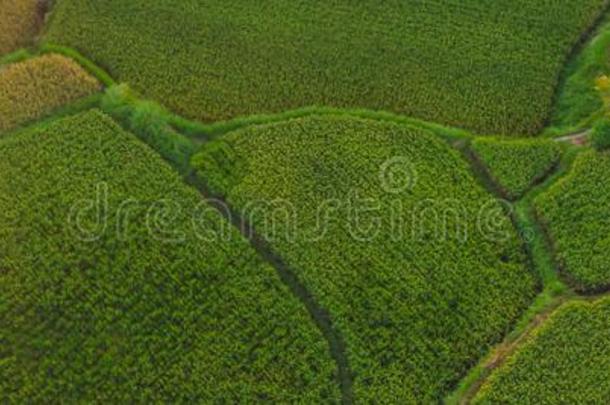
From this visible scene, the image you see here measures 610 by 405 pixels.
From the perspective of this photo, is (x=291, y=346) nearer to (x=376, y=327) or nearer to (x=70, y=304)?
(x=376, y=327)

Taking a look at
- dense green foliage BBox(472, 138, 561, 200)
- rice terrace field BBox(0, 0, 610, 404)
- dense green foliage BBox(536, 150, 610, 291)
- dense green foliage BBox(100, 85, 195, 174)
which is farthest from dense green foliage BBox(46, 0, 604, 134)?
dense green foliage BBox(536, 150, 610, 291)

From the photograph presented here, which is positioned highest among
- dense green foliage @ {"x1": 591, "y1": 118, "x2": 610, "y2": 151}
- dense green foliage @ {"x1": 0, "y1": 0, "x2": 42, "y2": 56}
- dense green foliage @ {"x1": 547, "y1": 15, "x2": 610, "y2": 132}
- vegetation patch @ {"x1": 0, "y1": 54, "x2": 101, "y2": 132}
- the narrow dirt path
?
dense green foliage @ {"x1": 0, "y1": 0, "x2": 42, "y2": 56}

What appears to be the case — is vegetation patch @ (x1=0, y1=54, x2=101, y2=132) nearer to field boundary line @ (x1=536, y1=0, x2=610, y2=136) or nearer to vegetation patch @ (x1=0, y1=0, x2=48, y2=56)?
vegetation patch @ (x1=0, y1=0, x2=48, y2=56)

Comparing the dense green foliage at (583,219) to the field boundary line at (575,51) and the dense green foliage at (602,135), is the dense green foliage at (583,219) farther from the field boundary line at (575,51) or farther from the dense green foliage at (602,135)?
the field boundary line at (575,51)

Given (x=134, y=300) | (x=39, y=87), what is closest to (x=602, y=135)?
(x=134, y=300)

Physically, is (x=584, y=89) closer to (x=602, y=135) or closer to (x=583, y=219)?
(x=602, y=135)
